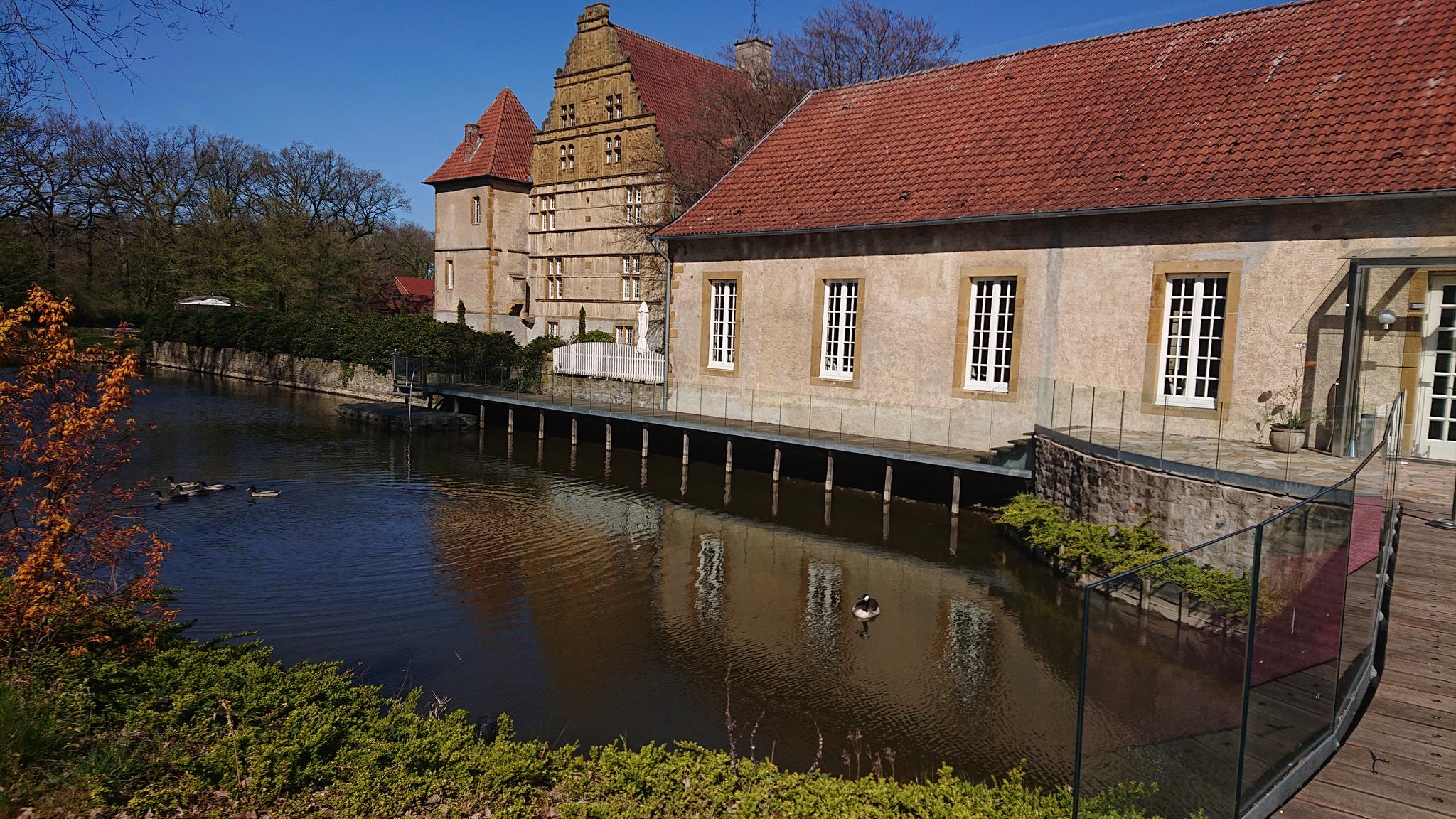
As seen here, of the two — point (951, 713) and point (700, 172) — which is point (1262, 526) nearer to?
point (951, 713)

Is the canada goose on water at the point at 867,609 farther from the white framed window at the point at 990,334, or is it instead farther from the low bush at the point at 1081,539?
the white framed window at the point at 990,334

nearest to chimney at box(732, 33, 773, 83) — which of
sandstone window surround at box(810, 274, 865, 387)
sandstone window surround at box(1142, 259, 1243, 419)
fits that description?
sandstone window surround at box(810, 274, 865, 387)

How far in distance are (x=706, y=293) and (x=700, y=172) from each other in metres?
8.09

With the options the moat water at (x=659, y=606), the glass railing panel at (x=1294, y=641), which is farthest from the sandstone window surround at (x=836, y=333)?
the glass railing panel at (x=1294, y=641)

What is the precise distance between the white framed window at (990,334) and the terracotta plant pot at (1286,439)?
5541 mm

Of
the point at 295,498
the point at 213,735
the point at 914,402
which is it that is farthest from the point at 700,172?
the point at 213,735

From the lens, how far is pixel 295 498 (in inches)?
672

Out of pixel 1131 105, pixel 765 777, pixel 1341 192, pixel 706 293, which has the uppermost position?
pixel 1131 105

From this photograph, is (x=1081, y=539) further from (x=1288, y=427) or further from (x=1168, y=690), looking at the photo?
(x=1168, y=690)

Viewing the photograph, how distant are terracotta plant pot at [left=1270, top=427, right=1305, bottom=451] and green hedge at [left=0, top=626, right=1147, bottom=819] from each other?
7.93m

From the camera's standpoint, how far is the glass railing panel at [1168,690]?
4113 mm

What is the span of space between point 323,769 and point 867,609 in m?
6.72

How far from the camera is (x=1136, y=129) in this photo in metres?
16.6

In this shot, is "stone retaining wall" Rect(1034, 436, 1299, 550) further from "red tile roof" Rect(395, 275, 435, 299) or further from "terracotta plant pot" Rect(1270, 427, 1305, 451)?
"red tile roof" Rect(395, 275, 435, 299)
